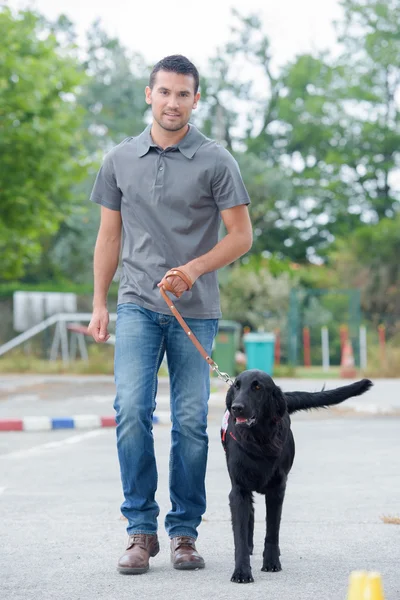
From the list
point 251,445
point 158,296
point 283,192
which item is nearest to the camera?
point 251,445

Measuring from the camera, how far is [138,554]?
495 centimetres

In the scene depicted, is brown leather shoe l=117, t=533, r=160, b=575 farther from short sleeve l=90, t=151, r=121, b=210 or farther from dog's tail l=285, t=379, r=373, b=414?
short sleeve l=90, t=151, r=121, b=210

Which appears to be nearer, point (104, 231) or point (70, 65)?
point (104, 231)

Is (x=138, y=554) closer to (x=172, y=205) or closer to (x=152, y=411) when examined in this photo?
(x=152, y=411)

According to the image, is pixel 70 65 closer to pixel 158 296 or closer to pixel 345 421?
pixel 345 421

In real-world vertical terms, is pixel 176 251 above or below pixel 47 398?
above

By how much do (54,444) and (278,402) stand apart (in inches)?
260

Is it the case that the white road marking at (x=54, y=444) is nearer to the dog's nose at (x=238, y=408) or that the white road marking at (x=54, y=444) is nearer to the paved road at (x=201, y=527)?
the paved road at (x=201, y=527)

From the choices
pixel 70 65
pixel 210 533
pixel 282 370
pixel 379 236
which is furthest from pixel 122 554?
pixel 379 236

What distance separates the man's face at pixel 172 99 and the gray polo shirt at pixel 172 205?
113mm

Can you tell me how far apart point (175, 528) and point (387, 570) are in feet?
3.32

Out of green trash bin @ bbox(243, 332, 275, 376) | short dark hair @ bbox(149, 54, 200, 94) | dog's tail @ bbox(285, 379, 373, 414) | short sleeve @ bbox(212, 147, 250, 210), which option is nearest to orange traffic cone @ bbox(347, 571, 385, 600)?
dog's tail @ bbox(285, 379, 373, 414)

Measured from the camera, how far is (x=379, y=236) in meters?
41.9

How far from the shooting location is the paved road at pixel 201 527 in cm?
460
